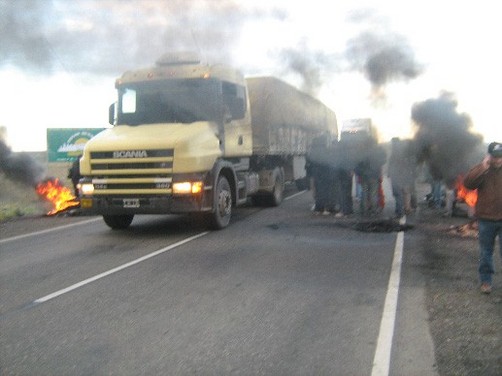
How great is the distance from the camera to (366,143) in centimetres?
1266

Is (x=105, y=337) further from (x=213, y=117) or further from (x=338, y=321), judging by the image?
(x=213, y=117)

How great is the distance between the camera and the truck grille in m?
9.80

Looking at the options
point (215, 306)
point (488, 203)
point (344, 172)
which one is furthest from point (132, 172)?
point (488, 203)

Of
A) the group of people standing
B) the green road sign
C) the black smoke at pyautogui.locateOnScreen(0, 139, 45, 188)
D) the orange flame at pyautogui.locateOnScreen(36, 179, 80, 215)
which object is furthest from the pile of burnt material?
the black smoke at pyautogui.locateOnScreen(0, 139, 45, 188)

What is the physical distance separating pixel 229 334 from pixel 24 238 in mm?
7395

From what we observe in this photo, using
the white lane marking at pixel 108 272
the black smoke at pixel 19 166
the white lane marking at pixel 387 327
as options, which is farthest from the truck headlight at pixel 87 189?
the black smoke at pixel 19 166

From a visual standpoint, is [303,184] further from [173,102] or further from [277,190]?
[173,102]

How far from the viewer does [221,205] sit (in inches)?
431

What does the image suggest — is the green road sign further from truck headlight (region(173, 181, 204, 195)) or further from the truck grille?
truck headlight (region(173, 181, 204, 195))

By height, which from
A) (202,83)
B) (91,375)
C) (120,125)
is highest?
(202,83)

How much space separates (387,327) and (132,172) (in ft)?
20.0

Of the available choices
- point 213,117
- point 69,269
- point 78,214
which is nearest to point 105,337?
point 69,269

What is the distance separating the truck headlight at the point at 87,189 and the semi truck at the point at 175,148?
0.02m

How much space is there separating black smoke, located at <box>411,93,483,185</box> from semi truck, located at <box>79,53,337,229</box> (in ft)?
12.1
